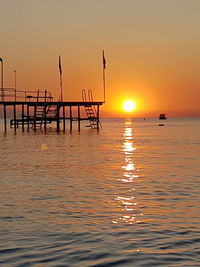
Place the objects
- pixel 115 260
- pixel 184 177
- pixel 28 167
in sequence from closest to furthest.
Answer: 1. pixel 115 260
2. pixel 184 177
3. pixel 28 167

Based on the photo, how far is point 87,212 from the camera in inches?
418

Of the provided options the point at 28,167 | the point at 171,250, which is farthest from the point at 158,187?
the point at 28,167

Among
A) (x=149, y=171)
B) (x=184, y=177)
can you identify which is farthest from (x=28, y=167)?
(x=184, y=177)

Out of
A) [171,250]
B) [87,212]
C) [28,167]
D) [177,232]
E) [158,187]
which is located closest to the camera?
[171,250]

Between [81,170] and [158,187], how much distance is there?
613cm

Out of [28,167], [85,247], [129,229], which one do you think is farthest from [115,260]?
[28,167]

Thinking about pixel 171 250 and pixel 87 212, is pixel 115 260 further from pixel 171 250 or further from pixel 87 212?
pixel 87 212

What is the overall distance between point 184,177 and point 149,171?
8.63 feet

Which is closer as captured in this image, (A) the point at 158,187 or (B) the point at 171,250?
(B) the point at 171,250

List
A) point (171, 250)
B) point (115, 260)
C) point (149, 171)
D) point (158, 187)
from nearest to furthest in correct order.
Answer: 1. point (115, 260)
2. point (171, 250)
3. point (158, 187)
4. point (149, 171)

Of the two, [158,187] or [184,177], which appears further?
[184,177]

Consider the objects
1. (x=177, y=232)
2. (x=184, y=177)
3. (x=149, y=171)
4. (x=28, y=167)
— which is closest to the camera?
(x=177, y=232)

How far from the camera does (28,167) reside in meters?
21.3

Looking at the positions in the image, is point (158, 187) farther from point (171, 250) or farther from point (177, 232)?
point (171, 250)
